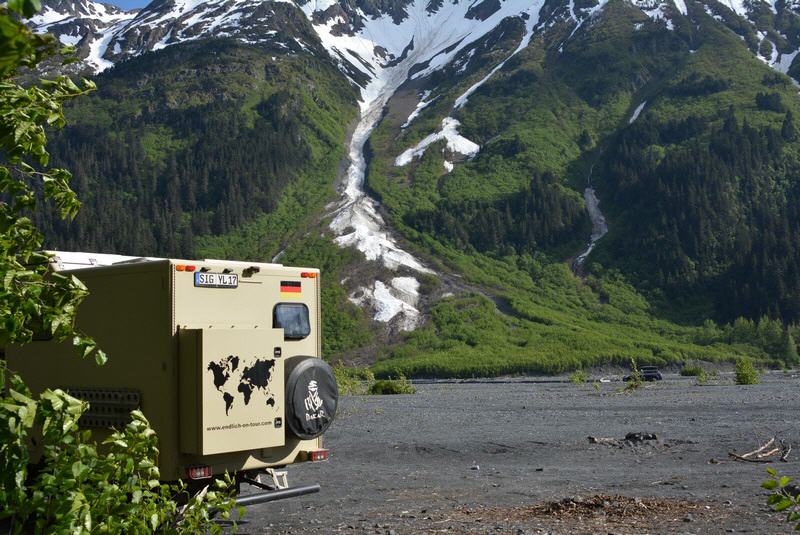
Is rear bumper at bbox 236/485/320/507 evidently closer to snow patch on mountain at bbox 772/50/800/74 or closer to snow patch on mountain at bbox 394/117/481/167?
snow patch on mountain at bbox 394/117/481/167

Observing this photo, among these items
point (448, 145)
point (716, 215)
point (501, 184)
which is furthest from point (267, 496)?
point (448, 145)

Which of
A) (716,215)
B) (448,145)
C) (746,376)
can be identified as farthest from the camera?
(448,145)

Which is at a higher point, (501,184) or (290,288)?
(501,184)

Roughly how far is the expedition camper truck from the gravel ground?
2.00 meters

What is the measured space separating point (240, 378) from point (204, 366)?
463mm

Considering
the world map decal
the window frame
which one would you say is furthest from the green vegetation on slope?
the world map decal

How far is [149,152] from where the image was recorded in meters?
144

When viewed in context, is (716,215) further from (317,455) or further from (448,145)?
(317,455)

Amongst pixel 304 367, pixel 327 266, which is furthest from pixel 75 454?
pixel 327 266

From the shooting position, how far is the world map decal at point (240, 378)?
1016cm

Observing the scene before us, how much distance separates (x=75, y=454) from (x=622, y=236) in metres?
117

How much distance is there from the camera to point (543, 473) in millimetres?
17781

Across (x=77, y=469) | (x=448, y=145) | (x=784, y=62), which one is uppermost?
(x=784, y=62)

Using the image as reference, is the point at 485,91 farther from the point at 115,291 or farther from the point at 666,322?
the point at 115,291
